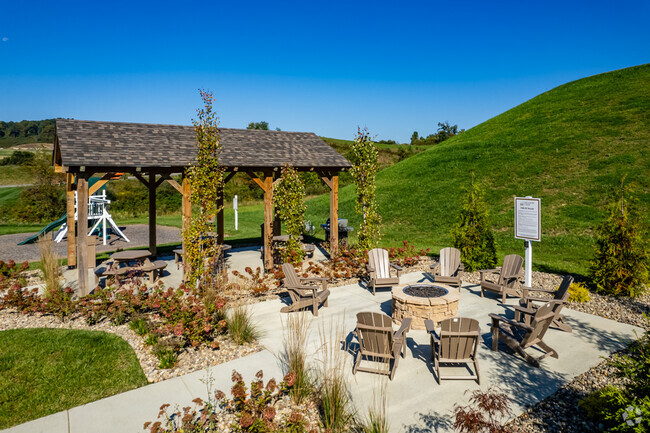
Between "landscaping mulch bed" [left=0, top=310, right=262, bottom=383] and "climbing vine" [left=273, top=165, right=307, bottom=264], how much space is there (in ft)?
13.7

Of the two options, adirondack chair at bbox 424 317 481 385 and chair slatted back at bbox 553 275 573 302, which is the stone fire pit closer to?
adirondack chair at bbox 424 317 481 385

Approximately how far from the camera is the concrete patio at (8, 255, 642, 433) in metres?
4.07

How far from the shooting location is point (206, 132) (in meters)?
7.93

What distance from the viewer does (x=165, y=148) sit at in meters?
10.1

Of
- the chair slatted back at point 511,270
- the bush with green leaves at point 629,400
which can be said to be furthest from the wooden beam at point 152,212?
the bush with green leaves at point 629,400

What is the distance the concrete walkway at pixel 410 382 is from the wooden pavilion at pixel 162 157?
14.1ft

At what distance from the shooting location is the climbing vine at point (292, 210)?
1018 cm

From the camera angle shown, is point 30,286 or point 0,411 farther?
point 30,286

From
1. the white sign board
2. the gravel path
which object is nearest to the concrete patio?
the white sign board

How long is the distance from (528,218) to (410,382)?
5426 mm

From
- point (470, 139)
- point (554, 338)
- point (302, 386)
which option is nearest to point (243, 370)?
point (302, 386)

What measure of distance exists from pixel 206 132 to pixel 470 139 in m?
27.5

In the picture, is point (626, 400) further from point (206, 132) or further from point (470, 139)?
point (470, 139)

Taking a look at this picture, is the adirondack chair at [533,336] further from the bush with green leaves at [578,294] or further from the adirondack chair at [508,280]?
the bush with green leaves at [578,294]
